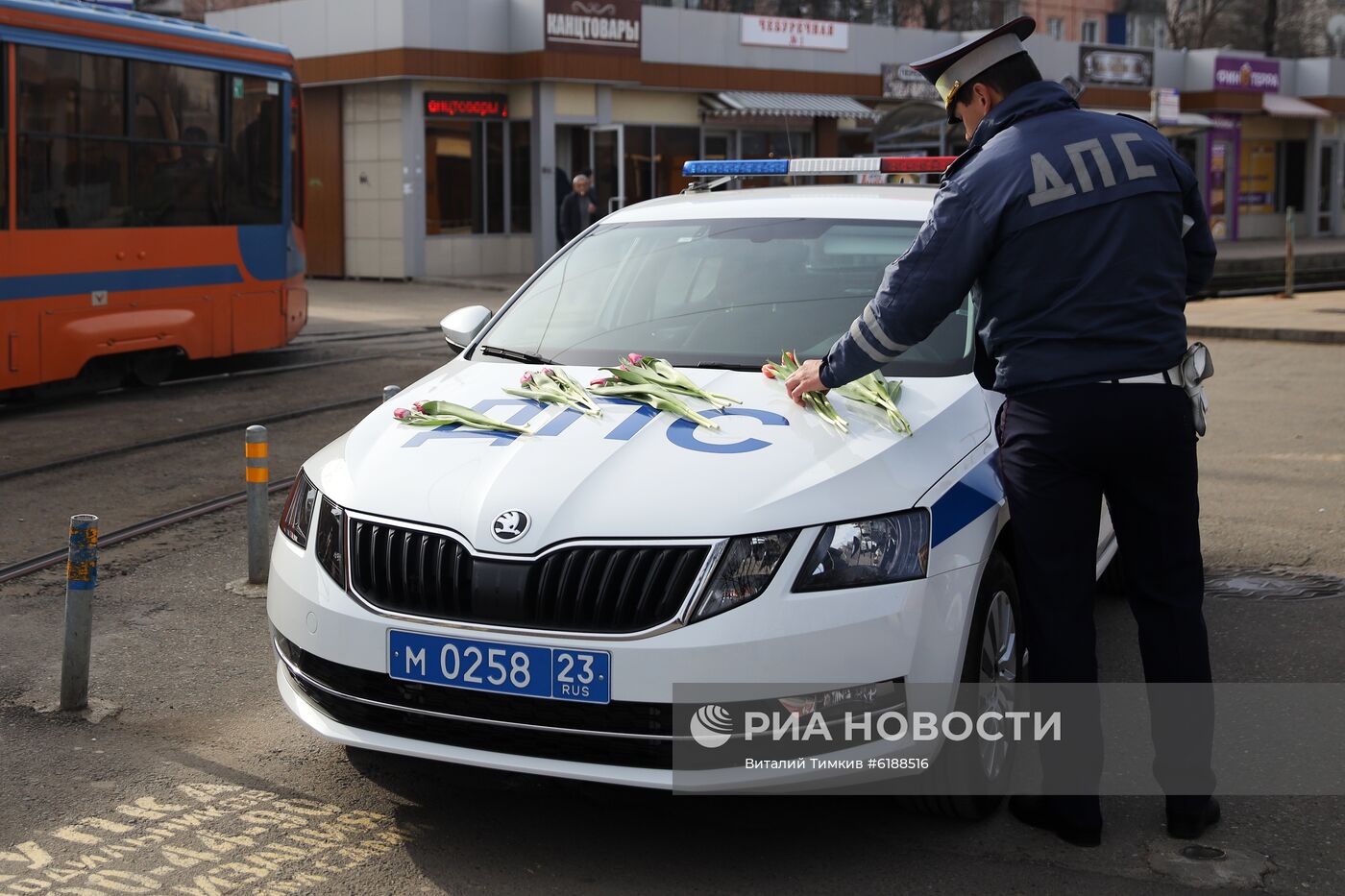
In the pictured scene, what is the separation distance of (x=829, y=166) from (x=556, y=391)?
1.91 metres

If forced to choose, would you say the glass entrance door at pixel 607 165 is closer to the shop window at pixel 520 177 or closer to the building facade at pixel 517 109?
the building facade at pixel 517 109

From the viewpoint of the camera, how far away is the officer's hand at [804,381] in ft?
13.2

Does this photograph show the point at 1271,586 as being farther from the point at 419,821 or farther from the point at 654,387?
the point at 419,821

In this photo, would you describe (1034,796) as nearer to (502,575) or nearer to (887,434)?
(887,434)

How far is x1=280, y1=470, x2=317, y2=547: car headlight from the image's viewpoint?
4.06 metres

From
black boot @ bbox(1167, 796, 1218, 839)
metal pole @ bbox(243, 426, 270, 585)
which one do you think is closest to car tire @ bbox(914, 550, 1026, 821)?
black boot @ bbox(1167, 796, 1218, 839)

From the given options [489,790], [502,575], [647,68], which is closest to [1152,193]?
[502,575]

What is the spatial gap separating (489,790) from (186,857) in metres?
0.80

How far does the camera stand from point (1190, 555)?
3805 millimetres

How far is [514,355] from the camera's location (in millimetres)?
4941

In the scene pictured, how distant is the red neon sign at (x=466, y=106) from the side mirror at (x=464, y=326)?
22.8 meters

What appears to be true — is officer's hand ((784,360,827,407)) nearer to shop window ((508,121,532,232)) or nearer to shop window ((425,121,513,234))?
shop window ((425,121,513,234))

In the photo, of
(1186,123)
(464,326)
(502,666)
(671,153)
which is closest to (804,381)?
(502,666)

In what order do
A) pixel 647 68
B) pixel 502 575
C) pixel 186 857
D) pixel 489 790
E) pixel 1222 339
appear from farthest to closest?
pixel 647 68, pixel 1222 339, pixel 489 790, pixel 186 857, pixel 502 575
